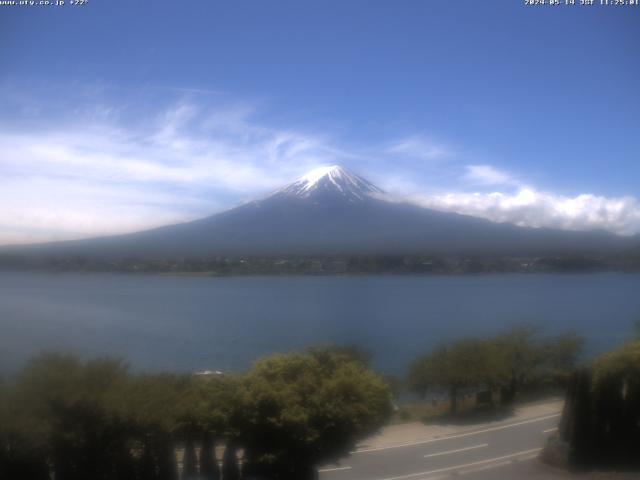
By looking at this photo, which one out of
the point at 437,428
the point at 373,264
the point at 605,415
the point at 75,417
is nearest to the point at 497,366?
the point at 437,428

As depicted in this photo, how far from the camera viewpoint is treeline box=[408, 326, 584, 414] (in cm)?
1098

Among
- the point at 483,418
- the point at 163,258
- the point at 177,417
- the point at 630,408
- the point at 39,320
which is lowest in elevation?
the point at 483,418

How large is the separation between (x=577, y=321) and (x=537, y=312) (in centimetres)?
279

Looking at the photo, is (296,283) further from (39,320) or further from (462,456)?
(462,456)

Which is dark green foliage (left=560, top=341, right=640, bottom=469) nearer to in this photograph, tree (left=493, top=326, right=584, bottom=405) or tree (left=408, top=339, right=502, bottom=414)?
tree (left=493, top=326, right=584, bottom=405)

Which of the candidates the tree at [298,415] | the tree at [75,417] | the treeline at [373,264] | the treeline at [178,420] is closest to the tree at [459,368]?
the treeline at [178,420]

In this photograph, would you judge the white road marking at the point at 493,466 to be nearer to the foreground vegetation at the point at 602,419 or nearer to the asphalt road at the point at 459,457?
the asphalt road at the point at 459,457

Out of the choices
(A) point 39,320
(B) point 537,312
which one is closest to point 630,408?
(A) point 39,320

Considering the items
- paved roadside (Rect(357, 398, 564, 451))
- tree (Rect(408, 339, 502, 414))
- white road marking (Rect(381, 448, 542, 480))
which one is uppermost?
tree (Rect(408, 339, 502, 414))

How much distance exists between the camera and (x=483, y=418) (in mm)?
9555

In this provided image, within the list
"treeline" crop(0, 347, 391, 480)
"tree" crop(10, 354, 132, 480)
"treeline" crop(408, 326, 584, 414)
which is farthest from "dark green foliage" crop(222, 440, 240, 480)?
"treeline" crop(408, 326, 584, 414)

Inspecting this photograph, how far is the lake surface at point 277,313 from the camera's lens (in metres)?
9.69

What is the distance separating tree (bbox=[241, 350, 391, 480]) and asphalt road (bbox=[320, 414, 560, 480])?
0.58m

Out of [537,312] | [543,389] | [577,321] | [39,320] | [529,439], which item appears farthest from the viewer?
[537,312]
